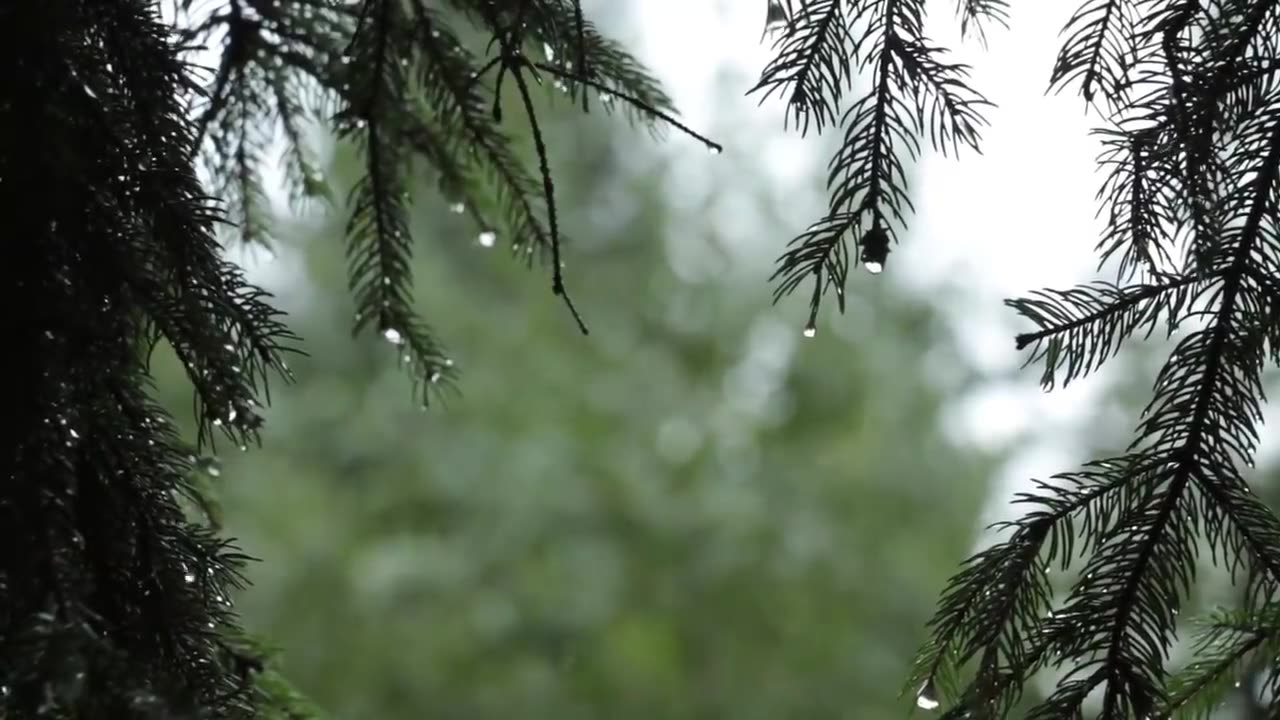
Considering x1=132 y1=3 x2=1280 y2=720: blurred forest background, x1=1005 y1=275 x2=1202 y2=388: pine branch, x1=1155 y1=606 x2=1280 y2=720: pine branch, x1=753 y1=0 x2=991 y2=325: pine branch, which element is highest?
x1=132 y1=3 x2=1280 y2=720: blurred forest background

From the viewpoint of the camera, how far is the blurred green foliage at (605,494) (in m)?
3.69

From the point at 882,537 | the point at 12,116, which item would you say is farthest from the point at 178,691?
the point at 882,537

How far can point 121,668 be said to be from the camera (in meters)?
0.64

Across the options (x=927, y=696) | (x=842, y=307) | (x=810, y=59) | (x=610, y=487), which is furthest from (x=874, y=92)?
(x=610, y=487)

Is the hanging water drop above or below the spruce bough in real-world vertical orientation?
above

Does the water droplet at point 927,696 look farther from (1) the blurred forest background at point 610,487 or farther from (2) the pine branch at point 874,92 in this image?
(1) the blurred forest background at point 610,487

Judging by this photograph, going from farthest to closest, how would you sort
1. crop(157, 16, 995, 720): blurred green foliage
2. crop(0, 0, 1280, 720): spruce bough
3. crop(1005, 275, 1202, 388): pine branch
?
crop(157, 16, 995, 720): blurred green foliage < crop(1005, 275, 1202, 388): pine branch < crop(0, 0, 1280, 720): spruce bough

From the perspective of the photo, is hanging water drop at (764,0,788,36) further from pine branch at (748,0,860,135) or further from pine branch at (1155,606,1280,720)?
pine branch at (1155,606,1280,720)

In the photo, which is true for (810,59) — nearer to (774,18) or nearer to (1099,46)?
(774,18)

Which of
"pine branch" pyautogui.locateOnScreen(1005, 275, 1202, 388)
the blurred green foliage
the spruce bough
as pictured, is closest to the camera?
the spruce bough

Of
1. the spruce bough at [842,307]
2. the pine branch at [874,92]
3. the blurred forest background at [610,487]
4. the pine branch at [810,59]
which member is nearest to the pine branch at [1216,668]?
the spruce bough at [842,307]

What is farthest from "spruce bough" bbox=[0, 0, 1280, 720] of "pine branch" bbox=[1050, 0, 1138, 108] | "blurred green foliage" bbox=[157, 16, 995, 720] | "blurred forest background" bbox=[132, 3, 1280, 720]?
"blurred green foliage" bbox=[157, 16, 995, 720]

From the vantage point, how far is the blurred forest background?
369 centimetres

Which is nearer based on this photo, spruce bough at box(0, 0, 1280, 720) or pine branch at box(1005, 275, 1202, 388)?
spruce bough at box(0, 0, 1280, 720)
